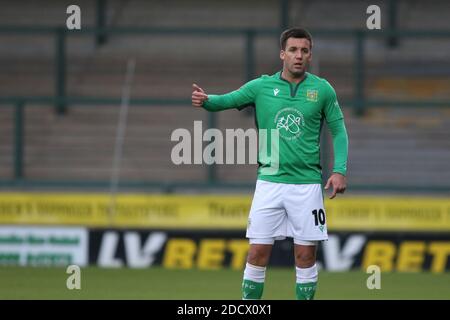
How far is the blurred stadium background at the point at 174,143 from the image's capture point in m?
15.3

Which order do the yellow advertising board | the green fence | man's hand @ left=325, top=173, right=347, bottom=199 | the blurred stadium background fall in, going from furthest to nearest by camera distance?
the green fence < the yellow advertising board < the blurred stadium background < man's hand @ left=325, top=173, right=347, bottom=199

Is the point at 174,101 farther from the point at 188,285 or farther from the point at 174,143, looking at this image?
the point at 188,285

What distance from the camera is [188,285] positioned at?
43.1 feet

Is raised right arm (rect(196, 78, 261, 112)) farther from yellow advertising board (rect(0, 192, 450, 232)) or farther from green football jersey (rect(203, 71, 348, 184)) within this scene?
yellow advertising board (rect(0, 192, 450, 232))

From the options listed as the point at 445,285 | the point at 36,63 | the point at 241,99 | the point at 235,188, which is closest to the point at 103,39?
the point at 36,63

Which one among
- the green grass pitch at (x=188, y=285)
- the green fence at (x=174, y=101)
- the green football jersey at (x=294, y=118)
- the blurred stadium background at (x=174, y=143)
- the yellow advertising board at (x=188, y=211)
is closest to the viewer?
the green football jersey at (x=294, y=118)

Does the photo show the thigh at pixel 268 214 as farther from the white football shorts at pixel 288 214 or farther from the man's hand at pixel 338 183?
the man's hand at pixel 338 183

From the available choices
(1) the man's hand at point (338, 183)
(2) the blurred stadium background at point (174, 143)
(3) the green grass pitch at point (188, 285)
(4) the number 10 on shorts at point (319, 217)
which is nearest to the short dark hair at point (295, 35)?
(1) the man's hand at point (338, 183)

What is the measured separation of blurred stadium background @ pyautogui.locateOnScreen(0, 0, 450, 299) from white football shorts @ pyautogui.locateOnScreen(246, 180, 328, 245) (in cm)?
253

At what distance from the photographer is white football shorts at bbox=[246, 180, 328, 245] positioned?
9086 mm

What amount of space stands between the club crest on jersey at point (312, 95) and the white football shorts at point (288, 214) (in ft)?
2.06

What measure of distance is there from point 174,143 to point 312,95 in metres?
9.25

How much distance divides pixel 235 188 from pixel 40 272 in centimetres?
382

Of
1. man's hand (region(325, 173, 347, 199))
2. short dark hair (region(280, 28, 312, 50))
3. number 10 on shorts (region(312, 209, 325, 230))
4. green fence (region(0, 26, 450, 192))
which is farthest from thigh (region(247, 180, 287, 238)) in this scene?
green fence (region(0, 26, 450, 192))
